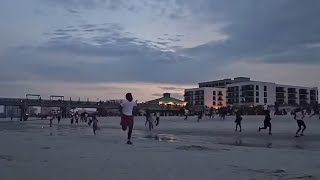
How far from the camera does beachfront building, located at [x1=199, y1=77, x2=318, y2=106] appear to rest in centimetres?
14512

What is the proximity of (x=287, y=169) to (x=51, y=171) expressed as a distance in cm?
419

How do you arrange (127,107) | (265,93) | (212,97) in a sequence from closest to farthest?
(127,107) < (265,93) < (212,97)

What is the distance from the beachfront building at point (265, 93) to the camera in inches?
5714

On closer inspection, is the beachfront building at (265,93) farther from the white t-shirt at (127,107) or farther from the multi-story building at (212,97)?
the white t-shirt at (127,107)

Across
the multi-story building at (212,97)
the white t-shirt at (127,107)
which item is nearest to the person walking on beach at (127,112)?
the white t-shirt at (127,107)

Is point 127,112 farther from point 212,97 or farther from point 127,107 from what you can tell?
point 212,97

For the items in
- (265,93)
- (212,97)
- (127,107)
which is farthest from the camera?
(212,97)

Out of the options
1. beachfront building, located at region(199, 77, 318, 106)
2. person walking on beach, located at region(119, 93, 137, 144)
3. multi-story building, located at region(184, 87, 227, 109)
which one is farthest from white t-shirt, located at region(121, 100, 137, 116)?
multi-story building, located at region(184, 87, 227, 109)

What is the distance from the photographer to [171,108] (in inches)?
5079

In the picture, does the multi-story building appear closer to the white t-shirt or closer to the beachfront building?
the beachfront building

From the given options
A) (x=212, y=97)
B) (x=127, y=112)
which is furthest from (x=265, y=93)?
(x=127, y=112)

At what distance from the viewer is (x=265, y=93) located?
147m

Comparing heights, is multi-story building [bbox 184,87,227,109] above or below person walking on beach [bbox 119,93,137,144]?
above

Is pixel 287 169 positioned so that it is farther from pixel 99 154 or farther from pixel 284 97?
pixel 284 97
